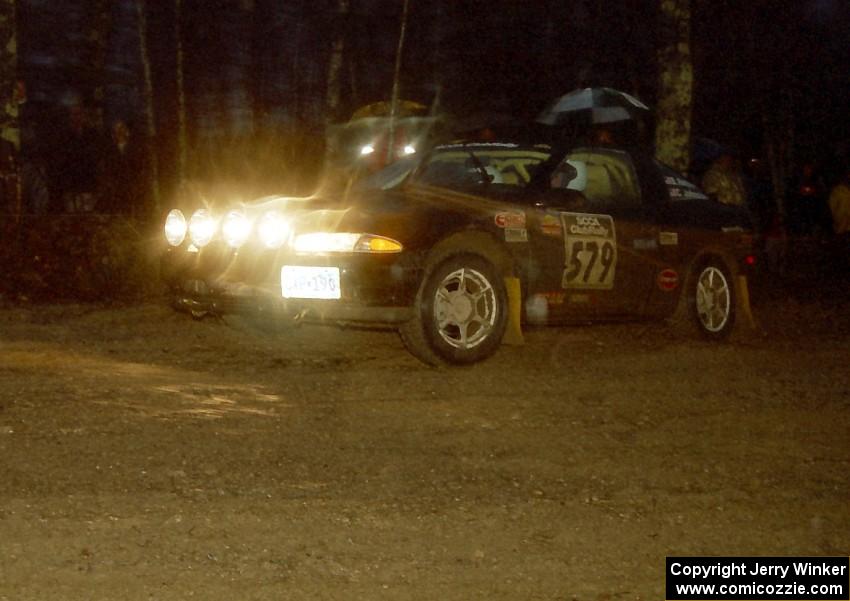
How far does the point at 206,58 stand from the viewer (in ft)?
117

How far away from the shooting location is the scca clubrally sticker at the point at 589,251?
891 centimetres

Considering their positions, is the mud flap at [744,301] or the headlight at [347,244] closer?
the headlight at [347,244]

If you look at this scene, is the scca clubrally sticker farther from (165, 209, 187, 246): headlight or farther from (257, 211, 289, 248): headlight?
(165, 209, 187, 246): headlight

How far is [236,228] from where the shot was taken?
842 centimetres

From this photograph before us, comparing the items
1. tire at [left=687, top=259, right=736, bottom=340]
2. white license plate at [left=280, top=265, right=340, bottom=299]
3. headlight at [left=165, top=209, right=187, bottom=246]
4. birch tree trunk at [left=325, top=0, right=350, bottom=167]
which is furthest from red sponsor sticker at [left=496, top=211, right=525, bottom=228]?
birch tree trunk at [left=325, top=0, right=350, bottom=167]

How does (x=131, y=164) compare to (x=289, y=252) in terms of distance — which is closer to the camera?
(x=289, y=252)

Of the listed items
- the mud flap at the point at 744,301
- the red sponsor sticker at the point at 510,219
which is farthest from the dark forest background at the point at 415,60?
the red sponsor sticker at the point at 510,219

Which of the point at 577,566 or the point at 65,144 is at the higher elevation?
the point at 65,144

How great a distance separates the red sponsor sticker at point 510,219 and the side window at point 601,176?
2.72ft

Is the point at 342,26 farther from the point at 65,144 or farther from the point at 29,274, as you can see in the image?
the point at 29,274

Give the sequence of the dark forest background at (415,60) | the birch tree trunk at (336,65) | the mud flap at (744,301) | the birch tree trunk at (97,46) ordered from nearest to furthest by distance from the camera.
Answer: the mud flap at (744,301) < the birch tree trunk at (336,65) < the birch tree trunk at (97,46) < the dark forest background at (415,60)

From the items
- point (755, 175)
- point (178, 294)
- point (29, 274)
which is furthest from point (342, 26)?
point (178, 294)

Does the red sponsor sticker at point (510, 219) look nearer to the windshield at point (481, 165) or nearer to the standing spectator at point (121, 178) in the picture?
the windshield at point (481, 165)

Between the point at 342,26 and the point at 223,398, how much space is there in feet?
56.9
